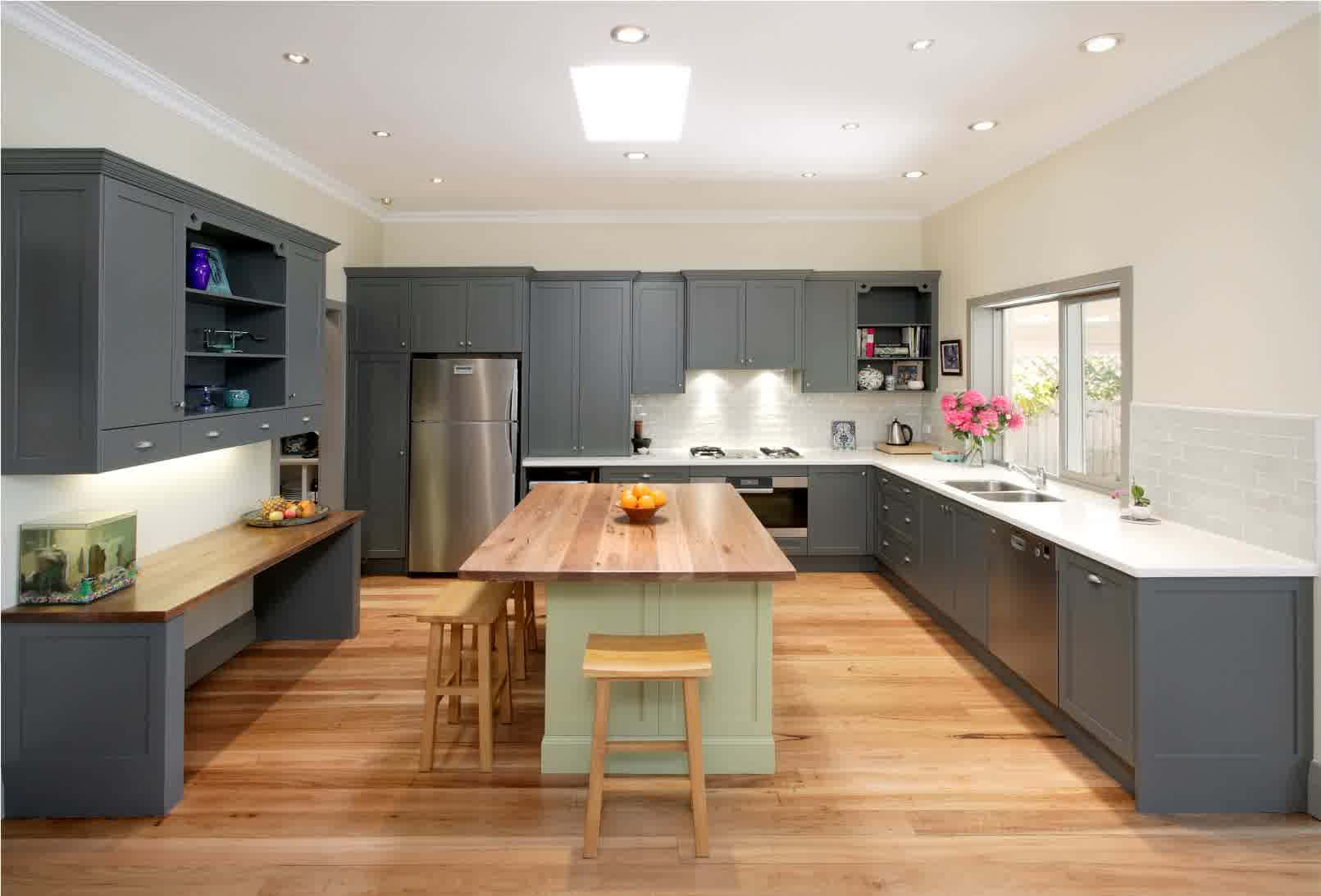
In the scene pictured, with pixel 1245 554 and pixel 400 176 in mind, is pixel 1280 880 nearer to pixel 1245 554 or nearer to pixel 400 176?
pixel 1245 554

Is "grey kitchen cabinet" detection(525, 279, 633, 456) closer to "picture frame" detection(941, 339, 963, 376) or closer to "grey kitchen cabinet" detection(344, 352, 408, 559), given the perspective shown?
"grey kitchen cabinet" detection(344, 352, 408, 559)

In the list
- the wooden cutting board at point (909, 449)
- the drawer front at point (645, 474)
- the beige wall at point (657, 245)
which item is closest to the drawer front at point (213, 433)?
the drawer front at point (645, 474)

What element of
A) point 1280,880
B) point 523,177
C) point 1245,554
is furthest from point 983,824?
point 523,177

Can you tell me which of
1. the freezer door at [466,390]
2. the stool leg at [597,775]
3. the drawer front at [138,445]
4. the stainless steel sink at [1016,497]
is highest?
the freezer door at [466,390]

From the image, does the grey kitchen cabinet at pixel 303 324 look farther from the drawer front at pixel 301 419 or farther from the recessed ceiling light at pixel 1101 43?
the recessed ceiling light at pixel 1101 43

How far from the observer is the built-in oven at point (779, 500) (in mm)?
6328

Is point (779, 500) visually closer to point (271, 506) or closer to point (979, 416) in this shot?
point (979, 416)

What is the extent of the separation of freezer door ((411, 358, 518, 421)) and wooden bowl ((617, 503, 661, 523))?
2739mm

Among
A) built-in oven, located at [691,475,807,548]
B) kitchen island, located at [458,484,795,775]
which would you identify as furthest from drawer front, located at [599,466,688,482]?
kitchen island, located at [458,484,795,775]

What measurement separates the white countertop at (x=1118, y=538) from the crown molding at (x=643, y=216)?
8.06 feet

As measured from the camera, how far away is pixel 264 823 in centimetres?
280

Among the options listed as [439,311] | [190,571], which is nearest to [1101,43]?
[190,571]

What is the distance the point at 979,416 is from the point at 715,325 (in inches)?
85.5

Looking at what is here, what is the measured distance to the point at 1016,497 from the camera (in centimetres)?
471
